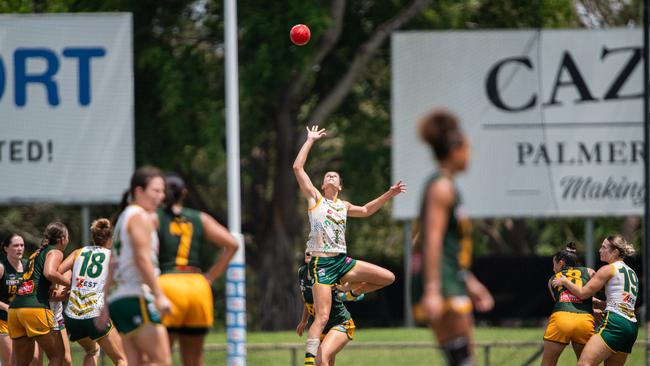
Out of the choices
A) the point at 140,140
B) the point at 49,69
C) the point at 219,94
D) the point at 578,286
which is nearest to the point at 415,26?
the point at 219,94

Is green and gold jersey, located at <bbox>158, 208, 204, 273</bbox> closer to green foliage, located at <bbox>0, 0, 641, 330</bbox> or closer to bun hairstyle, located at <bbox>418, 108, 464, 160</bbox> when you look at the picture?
bun hairstyle, located at <bbox>418, 108, 464, 160</bbox>

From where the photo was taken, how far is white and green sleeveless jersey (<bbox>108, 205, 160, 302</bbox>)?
837cm

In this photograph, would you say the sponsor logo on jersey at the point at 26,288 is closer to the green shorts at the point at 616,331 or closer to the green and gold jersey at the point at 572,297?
the green and gold jersey at the point at 572,297

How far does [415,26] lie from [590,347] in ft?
53.7

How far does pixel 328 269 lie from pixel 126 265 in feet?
12.4

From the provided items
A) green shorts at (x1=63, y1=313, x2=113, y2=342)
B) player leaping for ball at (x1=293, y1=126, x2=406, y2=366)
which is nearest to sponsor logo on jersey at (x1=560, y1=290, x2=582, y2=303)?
player leaping for ball at (x1=293, y1=126, x2=406, y2=366)

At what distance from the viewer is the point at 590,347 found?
11.7 metres

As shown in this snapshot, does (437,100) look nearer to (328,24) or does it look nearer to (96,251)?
(328,24)

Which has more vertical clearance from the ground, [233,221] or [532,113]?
[532,113]

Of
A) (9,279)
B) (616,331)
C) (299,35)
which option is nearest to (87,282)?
(9,279)

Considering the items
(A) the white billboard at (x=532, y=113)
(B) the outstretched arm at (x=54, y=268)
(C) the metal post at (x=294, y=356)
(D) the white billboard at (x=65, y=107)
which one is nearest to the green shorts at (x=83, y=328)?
(B) the outstretched arm at (x=54, y=268)

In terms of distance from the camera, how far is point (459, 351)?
24.1 ft

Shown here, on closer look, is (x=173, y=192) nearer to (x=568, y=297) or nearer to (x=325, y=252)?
(x=325, y=252)

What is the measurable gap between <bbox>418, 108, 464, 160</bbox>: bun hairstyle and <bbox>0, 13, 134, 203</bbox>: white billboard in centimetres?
1657
